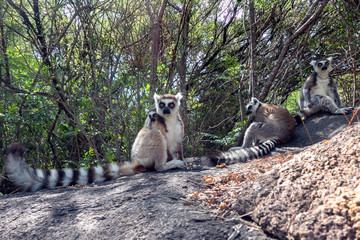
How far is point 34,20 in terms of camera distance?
7.41 m

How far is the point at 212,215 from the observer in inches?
A: 91.0

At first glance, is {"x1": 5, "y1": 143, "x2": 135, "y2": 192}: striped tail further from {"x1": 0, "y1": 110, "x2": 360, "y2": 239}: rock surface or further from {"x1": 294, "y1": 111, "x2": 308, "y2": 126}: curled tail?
{"x1": 294, "y1": 111, "x2": 308, "y2": 126}: curled tail

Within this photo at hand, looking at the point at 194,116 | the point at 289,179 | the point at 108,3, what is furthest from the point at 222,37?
the point at 289,179

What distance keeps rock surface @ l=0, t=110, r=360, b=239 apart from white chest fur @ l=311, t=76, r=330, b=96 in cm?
547

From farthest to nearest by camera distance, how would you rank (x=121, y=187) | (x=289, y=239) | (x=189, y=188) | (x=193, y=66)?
(x=193, y=66) < (x=121, y=187) < (x=189, y=188) < (x=289, y=239)

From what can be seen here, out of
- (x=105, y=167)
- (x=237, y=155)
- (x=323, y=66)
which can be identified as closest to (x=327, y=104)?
(x=323, y=66)

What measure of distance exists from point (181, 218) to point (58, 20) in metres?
6.96

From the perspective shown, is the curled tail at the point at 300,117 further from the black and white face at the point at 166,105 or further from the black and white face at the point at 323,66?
the black and white face at the point at 166,105

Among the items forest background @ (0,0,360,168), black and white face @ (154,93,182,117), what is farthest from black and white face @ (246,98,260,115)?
black and white face @ (154,93,182,117)

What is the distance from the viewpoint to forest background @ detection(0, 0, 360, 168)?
6672 millimetres

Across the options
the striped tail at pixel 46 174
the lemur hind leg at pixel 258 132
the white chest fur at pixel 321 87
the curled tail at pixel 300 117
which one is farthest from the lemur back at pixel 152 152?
the white chest fur at pixel 321 87

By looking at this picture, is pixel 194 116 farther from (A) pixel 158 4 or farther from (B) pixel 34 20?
(B) pixel 34 20

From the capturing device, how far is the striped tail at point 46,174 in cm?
388

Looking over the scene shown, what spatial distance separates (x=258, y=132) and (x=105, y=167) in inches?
144
